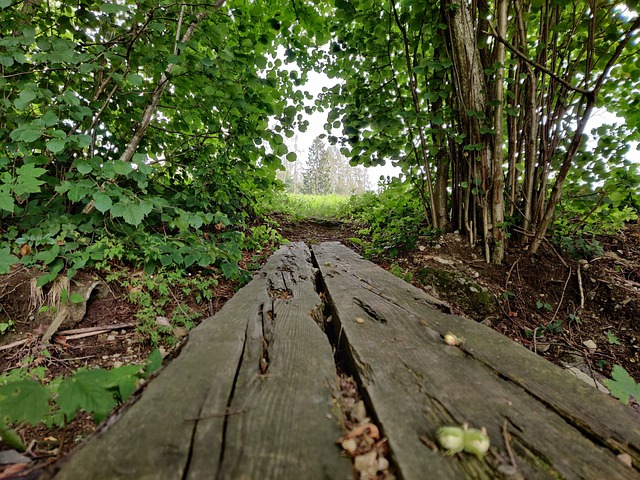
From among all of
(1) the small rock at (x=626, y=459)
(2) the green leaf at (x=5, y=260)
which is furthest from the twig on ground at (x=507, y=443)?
(2) the green leaf at (x=5, y=260)

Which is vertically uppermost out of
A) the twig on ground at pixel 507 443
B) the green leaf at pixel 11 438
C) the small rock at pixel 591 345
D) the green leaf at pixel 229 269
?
the green leaf at pixel 229 269

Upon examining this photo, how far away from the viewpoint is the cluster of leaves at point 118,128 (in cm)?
196

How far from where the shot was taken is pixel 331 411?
77 cm

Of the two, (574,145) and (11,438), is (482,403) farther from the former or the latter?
(574,145)

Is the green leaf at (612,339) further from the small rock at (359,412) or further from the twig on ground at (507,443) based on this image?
the small rock at (359,412)

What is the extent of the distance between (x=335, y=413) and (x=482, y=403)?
1.45 feet

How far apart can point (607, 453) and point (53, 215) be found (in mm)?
3351

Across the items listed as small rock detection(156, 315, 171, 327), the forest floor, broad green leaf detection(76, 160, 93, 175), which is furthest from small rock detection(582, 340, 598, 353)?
broad green leaf detection(76, 160, 93, 175)

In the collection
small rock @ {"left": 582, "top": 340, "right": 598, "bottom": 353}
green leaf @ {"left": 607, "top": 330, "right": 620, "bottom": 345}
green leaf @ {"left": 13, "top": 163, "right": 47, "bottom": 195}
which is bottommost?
small rock @ {"left": 582, "top": 340, "right": 598, "bottom": 353}

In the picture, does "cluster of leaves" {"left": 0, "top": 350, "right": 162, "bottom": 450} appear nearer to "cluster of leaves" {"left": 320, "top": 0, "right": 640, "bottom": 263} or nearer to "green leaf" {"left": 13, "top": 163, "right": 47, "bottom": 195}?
"green leaf" {"left": 13, "top": 163, "right": 47, "bottom": 195}

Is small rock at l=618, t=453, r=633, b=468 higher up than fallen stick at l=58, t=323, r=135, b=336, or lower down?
higher up

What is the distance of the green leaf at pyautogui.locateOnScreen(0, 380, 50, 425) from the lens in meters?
0.65

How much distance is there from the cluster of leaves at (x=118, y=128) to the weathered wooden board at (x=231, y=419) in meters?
1.45

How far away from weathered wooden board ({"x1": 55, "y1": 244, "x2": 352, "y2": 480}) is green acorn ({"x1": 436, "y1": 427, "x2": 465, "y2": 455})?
0.24m
